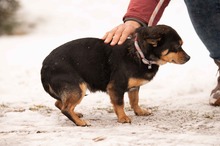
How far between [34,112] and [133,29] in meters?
1.19

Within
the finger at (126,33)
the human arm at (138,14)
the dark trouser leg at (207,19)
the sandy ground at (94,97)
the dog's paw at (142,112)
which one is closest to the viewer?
the sandy ground at (94,97)

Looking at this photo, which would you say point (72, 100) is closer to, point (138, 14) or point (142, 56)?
point (142, 56)

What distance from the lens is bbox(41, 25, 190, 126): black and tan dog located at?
3.34 metres

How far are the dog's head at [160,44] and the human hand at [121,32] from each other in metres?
0.06

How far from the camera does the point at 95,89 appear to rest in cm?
361

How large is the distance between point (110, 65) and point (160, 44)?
18.1 inches

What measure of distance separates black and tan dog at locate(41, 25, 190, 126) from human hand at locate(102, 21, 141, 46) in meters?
0.07

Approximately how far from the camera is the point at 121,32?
3273 millimetres

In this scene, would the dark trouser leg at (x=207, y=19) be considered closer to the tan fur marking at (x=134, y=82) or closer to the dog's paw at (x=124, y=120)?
the tan fur marking at (x=134, y=82)

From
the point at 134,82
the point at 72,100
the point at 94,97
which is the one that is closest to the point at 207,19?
the point at 134,82

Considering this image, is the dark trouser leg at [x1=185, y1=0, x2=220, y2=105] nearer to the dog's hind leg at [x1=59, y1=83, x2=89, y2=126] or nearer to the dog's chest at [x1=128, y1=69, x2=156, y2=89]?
the dog's chest at [x1=128, y1=69, x2=156, y2=89]

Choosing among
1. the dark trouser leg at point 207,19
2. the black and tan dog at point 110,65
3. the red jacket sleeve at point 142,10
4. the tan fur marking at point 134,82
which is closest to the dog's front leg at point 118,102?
the black and tan dog at point 110,65

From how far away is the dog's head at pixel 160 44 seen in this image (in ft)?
10.8

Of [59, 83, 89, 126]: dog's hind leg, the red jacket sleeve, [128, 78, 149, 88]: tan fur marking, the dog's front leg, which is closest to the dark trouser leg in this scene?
the red jacket sleeve
